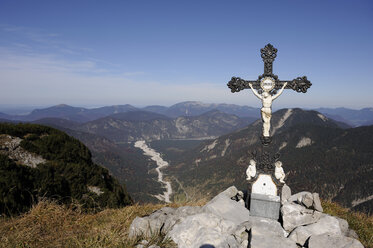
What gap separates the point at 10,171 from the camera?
12258 mm

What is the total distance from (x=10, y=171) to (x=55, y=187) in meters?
2.43

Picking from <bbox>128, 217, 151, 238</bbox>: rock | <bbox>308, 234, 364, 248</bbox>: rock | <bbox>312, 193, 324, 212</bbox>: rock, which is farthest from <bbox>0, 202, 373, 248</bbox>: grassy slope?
<bbox>312, 193, 324, 212</bbox>: rock

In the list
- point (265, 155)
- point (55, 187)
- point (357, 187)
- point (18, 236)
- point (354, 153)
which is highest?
point (265, 155)

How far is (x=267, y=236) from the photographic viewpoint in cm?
776

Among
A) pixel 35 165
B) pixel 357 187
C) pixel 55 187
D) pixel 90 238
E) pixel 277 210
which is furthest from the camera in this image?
pixel 357 187

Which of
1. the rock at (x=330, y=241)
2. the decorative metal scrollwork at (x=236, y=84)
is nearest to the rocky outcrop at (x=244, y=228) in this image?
the rock at (x=330, y=241)

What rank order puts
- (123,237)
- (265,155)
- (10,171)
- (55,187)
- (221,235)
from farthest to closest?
1. (55,187)
2. (10,171)
3. (265,155)
4. (221,235)
5. (123,237)

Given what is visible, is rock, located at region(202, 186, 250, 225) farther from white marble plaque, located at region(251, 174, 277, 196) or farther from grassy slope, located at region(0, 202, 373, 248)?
grassy slope, located at region(0, 202, 373, 248)

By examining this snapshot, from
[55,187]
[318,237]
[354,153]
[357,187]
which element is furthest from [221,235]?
[354,153]

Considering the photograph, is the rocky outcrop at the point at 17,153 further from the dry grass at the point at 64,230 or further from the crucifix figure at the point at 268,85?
the crucifix figure at the point at 268,85

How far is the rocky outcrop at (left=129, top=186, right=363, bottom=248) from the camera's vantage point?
736 centimetres

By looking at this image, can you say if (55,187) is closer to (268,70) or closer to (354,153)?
(268,70)

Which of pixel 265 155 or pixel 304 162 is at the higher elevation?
pixel 265 155

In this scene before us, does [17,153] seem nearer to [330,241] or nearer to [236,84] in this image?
[236,84]
